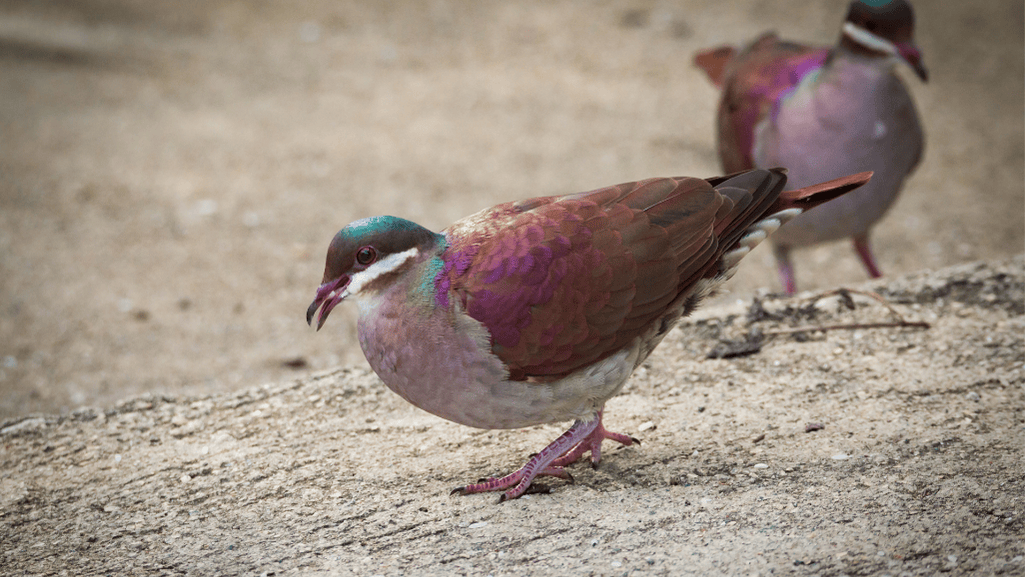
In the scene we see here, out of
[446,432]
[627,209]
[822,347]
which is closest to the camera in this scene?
[627,209]

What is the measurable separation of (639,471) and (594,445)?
162 millimetres

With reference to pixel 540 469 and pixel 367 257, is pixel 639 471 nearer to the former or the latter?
pixel 540 469

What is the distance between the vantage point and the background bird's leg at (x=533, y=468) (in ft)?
8.38

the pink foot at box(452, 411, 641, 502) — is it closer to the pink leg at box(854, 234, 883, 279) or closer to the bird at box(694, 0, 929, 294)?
the bird at box(694, 0, 929, 294)

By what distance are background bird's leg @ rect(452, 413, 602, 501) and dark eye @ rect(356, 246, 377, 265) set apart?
74cm

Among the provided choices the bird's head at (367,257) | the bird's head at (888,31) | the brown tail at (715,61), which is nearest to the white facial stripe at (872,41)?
the bird's head at (888,31)

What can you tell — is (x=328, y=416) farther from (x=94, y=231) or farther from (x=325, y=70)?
(x=325, y=70)

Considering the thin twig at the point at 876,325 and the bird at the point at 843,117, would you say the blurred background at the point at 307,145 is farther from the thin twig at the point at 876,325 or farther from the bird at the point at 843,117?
the thin twig at the point at 876,325

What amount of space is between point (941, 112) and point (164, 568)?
6884 mm

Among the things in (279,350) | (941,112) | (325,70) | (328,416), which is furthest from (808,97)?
(325,70)

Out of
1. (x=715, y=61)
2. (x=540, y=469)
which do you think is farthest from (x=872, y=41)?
(x=540, y=469)

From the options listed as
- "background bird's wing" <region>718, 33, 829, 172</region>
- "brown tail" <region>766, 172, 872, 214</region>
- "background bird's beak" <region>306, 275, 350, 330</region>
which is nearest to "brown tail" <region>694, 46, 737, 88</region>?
"background bird's wing" <region>718, 33, 829, 172</region>

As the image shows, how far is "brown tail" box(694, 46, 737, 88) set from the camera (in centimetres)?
515

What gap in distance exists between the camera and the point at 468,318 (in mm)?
2359
